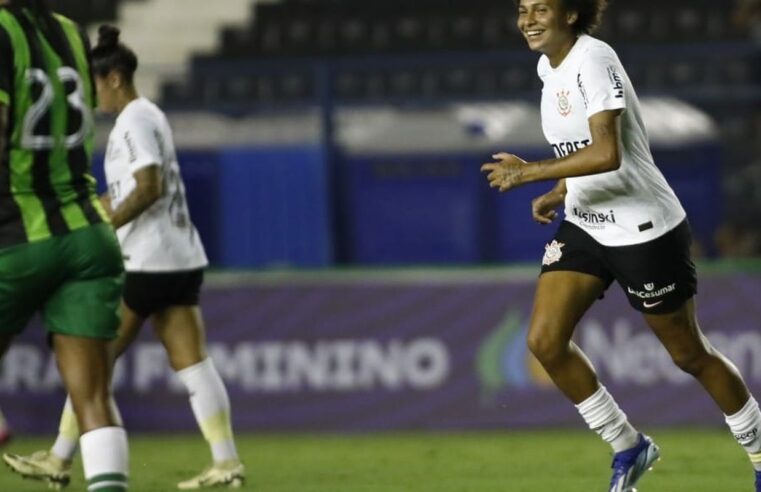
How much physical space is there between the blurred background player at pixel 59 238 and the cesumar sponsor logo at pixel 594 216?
2119 millimetres

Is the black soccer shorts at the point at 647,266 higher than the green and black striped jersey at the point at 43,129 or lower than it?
lower

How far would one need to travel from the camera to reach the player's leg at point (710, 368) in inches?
267

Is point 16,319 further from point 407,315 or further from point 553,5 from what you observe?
point 407,315

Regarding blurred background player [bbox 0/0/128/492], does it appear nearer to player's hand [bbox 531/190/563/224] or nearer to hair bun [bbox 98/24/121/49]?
player's hand [bbox 531/190/563/224]

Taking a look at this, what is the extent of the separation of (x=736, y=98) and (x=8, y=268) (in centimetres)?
796

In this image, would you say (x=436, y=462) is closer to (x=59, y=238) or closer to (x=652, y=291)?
(x=652, y=291)

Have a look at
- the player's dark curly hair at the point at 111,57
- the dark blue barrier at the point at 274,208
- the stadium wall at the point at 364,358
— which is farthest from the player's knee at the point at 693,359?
the dark blue barrier at the point at 274,208

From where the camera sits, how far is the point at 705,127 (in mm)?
12641

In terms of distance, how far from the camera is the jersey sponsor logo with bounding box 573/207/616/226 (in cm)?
675

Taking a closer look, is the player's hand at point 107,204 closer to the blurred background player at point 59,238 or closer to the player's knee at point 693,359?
the blurred background player at point 59,238

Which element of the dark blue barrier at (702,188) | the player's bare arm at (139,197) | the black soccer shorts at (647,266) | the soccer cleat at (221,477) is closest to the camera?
the black soccer shorts at (647,266)

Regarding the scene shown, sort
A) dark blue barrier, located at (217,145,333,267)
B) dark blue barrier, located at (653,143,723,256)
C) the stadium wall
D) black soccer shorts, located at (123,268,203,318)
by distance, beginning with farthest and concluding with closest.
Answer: dark blue barrier, located at (653,143,723,256) < dark blue barrier, located at (217,145,333,267) < the stadium wall < black soccer shorts, located at (123,268,203,318)

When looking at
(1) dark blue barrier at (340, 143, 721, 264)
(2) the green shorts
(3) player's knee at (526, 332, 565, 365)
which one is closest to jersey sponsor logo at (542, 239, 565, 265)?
(3) player's knee at (526, 332, 565, 365)

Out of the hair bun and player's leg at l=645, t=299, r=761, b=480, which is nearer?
player's leg at l=645, t=299, r=761, b=480
